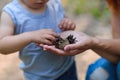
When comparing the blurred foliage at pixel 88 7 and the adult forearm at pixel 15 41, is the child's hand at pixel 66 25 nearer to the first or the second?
the adult forearm at pixel 15 41

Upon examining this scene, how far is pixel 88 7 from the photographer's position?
337 cm

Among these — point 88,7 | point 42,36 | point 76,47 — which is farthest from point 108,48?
point 88,7

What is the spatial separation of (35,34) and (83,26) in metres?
1.65

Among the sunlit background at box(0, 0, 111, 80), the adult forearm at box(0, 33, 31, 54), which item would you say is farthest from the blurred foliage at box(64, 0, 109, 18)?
the adult forearm at box(0, 33, 31, 54)

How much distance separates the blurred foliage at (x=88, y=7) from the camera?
128 inches

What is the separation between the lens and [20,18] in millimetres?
1535

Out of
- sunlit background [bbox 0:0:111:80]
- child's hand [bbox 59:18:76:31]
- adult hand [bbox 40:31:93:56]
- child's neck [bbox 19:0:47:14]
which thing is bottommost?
sunlit background [bbox 0:0:111:80]

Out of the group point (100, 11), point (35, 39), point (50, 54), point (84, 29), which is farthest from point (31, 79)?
point (100, 11)

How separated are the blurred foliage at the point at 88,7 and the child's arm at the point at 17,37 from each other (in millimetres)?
1785

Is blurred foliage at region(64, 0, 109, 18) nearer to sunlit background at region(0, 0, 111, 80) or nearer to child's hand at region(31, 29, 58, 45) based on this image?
sunlit background at region(0, 0, 111, 80)

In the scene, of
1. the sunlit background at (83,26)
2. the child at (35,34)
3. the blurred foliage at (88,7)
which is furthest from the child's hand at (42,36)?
the blurred foliage at (88,7)

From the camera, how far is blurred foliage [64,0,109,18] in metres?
3.25

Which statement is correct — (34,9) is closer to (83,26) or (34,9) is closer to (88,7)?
(83,26)

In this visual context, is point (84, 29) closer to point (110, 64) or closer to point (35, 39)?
point (110, 64)
